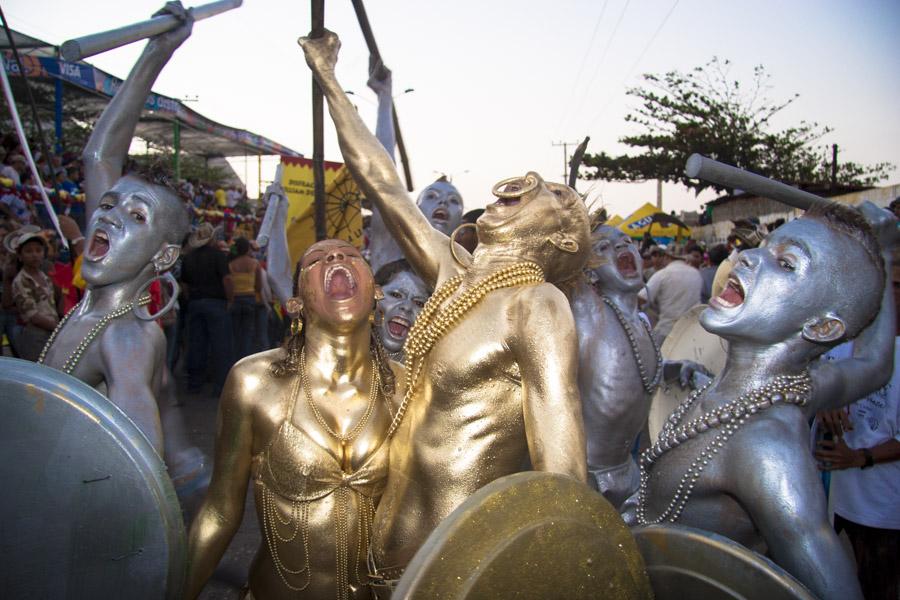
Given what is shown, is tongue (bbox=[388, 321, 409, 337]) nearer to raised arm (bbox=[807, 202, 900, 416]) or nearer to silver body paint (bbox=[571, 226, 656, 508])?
silver body paint (bbox=[571, 226, 656, 508])

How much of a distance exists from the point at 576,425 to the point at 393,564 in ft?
2.10

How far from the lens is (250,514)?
15.9ft

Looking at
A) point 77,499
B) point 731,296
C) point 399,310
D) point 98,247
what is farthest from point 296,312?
point 399,310

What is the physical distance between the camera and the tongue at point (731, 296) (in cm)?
219

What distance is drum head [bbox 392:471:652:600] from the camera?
116 centimetres

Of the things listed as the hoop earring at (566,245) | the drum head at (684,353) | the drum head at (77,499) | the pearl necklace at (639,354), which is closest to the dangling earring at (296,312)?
the drum head at (77,499)

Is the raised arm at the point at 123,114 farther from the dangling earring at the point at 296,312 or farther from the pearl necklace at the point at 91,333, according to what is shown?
the dangling earring at the point at 296,312

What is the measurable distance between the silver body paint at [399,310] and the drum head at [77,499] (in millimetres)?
1870

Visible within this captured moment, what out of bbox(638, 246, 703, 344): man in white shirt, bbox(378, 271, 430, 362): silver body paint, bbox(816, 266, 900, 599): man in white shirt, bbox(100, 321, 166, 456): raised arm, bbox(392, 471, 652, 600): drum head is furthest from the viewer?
bbox(638, 246, 703, 344): man in white shirt

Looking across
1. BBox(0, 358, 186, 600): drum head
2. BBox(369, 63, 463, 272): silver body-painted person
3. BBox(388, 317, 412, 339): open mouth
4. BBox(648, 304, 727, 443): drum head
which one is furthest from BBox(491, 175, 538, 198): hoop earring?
BBox(369, 63, 463, 272): silver body-painted person

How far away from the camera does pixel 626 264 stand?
4293mm

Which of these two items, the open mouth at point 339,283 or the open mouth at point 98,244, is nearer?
the open mouth at point 339,283

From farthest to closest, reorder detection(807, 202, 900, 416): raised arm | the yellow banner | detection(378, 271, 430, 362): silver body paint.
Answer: the yellow banner → detection(378, 271, 430, 362): silver body paint → detection(807, 202, 900, 416): raised arm

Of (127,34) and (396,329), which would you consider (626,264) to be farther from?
(127,34)
